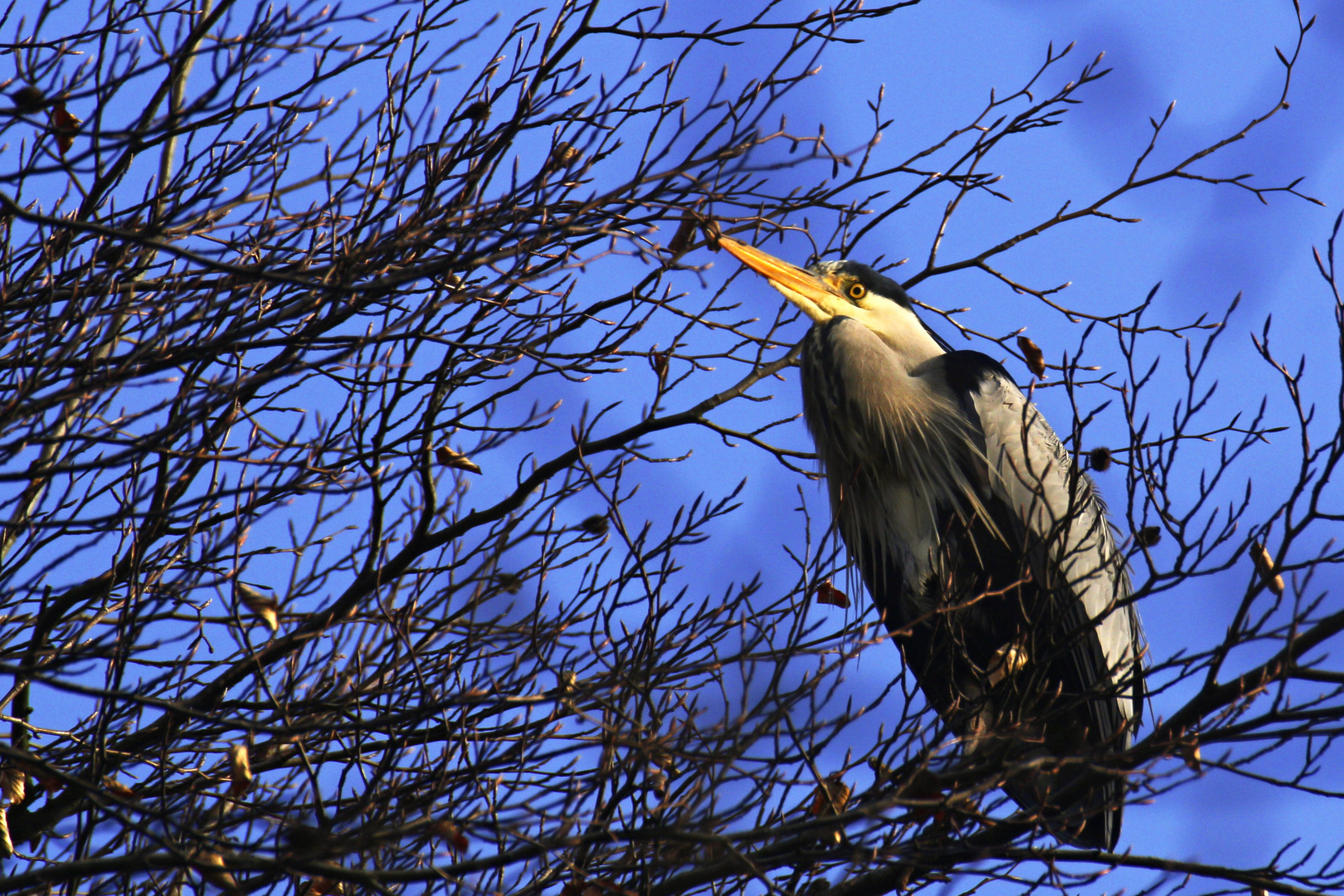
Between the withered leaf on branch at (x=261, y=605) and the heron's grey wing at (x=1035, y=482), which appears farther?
the heron's grey wing at (x=1035, y=482)

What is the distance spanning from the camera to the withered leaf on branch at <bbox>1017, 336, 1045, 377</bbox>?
3023 millimetres

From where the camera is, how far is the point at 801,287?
449 cm

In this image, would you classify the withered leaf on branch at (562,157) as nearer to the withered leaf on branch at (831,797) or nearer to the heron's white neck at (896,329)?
the withered leaf on branch at (831,797)

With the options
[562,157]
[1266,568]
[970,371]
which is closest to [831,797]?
[1266,568]

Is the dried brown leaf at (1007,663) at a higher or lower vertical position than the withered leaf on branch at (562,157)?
lower

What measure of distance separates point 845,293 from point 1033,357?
155cm

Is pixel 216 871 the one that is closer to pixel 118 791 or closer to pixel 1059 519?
pixel 118 791

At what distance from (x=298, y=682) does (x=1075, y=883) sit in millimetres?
1774

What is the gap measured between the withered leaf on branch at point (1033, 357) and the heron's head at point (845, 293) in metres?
1.41

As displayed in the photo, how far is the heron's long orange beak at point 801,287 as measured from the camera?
14.7ft

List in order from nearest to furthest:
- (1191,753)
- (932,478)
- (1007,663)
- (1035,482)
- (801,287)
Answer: (1191,753) → (1007,663) → (1035,482) → (932,478) → (801,287)

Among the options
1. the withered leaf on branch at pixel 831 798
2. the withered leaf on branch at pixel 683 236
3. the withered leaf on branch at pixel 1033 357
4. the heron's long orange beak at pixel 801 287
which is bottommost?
the withered leaf on branch at pixel 831 798

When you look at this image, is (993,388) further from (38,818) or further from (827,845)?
(38,818)

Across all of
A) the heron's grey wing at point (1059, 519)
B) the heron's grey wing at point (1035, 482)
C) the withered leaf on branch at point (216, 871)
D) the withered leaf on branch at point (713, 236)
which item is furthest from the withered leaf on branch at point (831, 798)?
the heron's grey wing at point (1035, 482)
